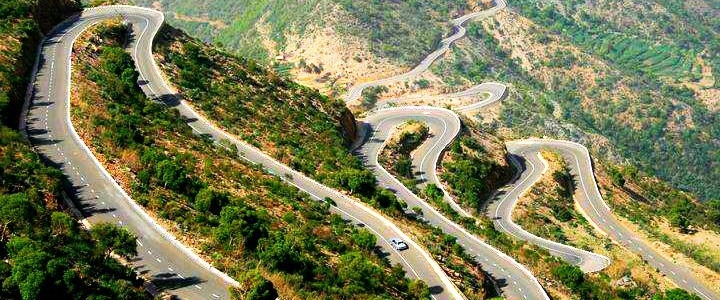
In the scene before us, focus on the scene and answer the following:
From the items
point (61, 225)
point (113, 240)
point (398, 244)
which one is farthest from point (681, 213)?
point (61, 225)

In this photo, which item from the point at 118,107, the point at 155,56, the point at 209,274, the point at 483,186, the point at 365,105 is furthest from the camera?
the point at 365,105

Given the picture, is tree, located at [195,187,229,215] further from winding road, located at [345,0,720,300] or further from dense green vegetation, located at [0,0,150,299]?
winding road, located at [345,0,720,300]

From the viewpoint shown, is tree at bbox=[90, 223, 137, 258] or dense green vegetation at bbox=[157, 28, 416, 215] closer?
tree at bbox=[90, 223, 137, 258]

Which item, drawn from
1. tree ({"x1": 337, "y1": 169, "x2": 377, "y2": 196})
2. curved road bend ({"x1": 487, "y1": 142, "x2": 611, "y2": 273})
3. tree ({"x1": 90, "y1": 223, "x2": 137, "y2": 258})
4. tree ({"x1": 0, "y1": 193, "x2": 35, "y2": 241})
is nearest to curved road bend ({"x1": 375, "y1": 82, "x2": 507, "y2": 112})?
curved road bend ({"x1": 487, "y1": 142, "x2": 611, "y2": 273})

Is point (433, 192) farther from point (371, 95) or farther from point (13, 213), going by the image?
point (371, 95)

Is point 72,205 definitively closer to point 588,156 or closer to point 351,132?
point 351,132

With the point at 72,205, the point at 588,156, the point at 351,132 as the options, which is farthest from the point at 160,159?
the point at 588,156

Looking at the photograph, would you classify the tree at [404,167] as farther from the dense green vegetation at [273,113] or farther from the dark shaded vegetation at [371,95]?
the dark shaded vegetation at [371,95]
